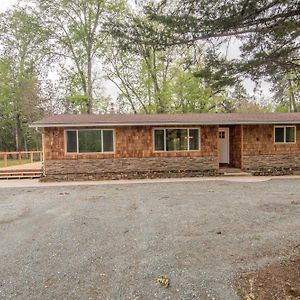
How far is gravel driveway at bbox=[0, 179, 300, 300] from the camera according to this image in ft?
9.99

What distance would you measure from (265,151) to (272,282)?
10.3 metres

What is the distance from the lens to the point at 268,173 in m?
12.3

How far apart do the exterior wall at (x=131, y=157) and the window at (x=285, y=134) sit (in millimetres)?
2953

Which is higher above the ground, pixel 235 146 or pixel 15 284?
pixel 235 146

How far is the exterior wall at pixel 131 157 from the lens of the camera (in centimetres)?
1144

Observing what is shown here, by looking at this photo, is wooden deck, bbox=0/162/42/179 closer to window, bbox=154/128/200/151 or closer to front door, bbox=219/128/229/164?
window, bbox=154/128/200/151

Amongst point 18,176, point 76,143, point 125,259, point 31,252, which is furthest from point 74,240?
point 18,176

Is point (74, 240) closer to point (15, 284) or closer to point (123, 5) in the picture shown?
point (15, 284)

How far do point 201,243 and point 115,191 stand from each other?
520 cm

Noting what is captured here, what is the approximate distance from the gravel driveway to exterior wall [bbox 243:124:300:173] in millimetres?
4365

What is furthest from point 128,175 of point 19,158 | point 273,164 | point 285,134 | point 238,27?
point 238,27

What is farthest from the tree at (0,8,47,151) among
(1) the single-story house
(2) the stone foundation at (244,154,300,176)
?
(2) the stone foundation at (244,154,300,176)

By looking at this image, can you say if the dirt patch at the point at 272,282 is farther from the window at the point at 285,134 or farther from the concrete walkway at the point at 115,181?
the window at the point at 285,134

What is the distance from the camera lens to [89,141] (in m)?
11.6
